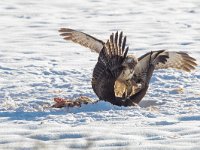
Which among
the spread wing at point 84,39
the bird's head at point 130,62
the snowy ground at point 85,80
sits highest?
the spread wing at point 84,39

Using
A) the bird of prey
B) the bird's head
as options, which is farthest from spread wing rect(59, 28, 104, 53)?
the bird's head

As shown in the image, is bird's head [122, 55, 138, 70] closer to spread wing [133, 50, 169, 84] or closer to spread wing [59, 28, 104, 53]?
spread wing [133, 50, 169, 84]

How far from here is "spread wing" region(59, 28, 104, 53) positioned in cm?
893

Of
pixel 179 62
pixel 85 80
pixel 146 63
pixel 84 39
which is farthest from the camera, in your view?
pixel 85 80

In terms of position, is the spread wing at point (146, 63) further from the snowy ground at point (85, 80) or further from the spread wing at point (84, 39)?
the spread wing at point (84, 39)

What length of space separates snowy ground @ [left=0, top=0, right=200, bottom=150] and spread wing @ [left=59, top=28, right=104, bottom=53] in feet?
2.02

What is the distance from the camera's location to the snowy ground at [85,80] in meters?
6.44

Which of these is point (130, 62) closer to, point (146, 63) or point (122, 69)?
point (122, 69)

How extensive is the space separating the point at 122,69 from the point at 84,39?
4.64ft

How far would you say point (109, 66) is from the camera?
782cm

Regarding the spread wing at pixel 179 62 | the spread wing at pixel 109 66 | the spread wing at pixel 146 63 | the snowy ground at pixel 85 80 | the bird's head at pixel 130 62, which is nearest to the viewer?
the snowy ground at pixel 85 80

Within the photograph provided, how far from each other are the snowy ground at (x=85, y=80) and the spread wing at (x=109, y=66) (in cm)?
29

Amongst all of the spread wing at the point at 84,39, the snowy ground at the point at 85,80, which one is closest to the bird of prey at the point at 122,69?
the spread wing at the point at 84,39

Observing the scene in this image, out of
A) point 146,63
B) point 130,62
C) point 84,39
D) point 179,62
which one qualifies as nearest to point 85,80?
point 84,39
